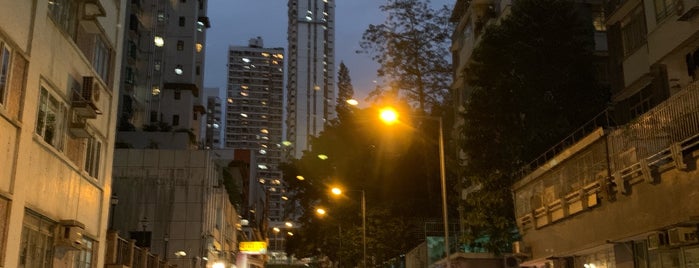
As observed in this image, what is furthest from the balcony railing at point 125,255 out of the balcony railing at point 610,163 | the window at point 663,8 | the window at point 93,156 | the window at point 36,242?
the window at point 663,8

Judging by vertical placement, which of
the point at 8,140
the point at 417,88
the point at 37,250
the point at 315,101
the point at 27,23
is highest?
the point at 315,101

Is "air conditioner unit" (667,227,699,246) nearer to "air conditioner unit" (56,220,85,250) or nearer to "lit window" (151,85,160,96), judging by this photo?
"air conditioner unit" (56,220,85,250)

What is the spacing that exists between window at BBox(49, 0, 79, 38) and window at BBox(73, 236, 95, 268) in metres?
5.18

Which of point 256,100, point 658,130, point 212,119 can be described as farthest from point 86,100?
point 256,100

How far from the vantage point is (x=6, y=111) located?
1173cm

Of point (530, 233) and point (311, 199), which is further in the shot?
point (311, 199)

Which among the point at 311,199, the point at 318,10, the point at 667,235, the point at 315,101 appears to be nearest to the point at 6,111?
the point at 667,235

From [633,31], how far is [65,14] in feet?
53.7

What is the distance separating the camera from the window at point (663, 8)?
1741cm

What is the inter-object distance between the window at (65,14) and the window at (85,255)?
17.0 ft

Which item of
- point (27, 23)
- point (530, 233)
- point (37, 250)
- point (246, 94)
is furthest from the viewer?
point (246, 94)

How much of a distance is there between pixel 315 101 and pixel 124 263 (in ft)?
454

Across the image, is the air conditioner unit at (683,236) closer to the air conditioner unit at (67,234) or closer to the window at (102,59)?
the air conditioner unit at (67,234)

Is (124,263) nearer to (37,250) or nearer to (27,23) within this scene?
(37,250)
